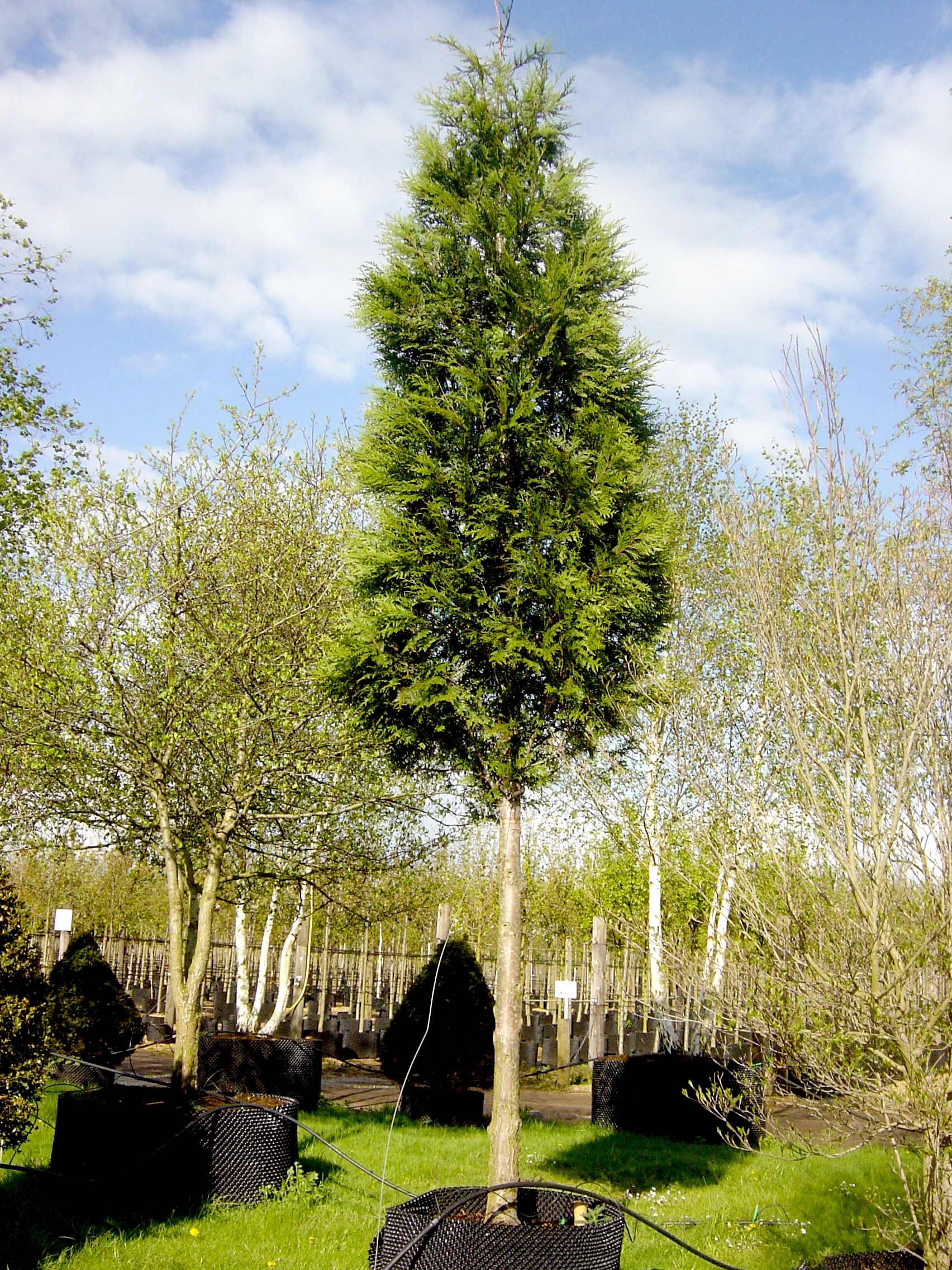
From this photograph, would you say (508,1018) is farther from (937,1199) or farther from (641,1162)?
(641,1162)

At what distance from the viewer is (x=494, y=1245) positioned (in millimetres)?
4016

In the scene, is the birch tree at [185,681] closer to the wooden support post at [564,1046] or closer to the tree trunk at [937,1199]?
the tree trunk at [937,1199]

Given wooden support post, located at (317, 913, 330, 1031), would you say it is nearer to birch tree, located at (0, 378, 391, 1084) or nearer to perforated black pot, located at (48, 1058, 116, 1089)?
perforated black pot, located at (48, 1058, 116, 1089)

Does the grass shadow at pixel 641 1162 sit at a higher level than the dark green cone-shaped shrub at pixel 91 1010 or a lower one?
lower

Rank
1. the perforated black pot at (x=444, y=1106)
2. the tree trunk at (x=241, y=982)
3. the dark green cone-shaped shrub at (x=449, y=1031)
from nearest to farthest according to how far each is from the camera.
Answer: the perforated black pot at (x=444, y=1106) → the dark green cone-shaped shrub at (x=449, y=1031) → the tree trunk at (x=241, y=982)

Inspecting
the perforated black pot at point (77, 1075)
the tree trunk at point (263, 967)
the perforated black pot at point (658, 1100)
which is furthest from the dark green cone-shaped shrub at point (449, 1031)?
the tree trunk at point (263, 967)

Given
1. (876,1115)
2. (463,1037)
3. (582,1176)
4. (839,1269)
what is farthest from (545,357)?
(463,1037)

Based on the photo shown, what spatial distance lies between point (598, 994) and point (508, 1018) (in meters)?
9.58

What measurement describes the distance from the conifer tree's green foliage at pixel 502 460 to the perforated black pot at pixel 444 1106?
19.4 feet

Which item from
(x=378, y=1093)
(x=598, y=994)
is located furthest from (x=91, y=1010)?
(x=598, y=994)

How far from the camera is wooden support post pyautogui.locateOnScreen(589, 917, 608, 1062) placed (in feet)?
46.1

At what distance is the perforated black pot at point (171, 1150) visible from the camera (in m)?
6.31

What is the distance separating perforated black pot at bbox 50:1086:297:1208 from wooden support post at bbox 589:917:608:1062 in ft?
24.5

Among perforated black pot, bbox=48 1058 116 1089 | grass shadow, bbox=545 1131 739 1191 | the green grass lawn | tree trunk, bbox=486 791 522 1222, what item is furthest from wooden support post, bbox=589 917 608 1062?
tree trunk, bbox=486 791 522 1222
